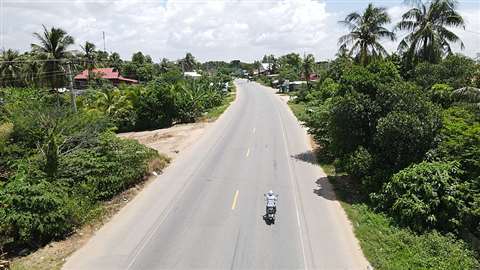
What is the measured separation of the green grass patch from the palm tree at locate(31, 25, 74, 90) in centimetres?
3750

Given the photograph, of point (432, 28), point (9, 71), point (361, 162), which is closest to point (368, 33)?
point (432, 28)

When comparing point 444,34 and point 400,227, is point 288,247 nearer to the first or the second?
point 400,227

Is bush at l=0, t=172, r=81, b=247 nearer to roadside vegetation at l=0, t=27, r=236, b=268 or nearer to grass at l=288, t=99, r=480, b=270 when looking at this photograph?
roadside vegetation at l=0, t=27, r=236, b=268

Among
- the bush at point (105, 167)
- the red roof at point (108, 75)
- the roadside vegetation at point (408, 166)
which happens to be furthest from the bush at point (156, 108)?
the red roof at point (108, 75)

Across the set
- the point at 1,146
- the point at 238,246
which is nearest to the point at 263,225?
the point at 238,246

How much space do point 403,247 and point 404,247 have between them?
35mm

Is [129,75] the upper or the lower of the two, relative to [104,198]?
upper

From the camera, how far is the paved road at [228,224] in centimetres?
1400

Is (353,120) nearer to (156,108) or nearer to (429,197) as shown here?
(429,197)

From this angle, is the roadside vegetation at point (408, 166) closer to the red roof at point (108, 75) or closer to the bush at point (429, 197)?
the bush at point (429, 197)

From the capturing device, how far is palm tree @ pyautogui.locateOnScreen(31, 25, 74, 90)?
43344 mm

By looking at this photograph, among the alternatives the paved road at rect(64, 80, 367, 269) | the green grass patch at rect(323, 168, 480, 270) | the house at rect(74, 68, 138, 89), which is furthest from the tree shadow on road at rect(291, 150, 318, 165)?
the house at rect(74, 68, 138, 89)

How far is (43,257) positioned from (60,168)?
18.0ft

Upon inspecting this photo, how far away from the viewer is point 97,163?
20.0 meters
